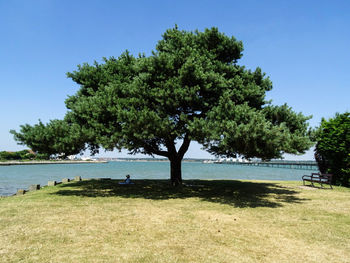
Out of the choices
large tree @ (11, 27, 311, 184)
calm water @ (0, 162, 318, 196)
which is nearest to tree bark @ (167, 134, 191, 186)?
large tree @ (11, 27, 311, 184)

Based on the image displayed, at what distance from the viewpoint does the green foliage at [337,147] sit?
20469mm

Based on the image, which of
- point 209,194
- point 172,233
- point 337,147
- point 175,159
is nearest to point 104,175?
point 175,159

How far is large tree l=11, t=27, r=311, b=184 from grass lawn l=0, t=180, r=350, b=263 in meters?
3.61

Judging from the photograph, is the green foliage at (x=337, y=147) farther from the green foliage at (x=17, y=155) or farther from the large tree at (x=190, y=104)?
the green foliage at (x=17, y=155)

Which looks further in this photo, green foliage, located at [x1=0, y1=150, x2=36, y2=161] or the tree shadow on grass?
green foliage, located at [x1=0, y1=150, x2=36, y2=161]

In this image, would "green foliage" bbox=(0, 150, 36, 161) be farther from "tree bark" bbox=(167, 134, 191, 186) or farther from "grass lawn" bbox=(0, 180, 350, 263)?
"grass lawn" bbox=(0, 180, 350, 263)

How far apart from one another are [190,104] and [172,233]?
9013 millimetres

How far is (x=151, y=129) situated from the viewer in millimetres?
13555

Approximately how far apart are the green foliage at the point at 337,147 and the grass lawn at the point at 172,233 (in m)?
11.2

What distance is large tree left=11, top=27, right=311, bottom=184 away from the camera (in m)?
12.4

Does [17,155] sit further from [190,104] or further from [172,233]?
[172,233]

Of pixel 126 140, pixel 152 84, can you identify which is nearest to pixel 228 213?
pixel 126 140

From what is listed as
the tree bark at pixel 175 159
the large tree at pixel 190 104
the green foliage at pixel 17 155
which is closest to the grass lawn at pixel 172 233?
the large tree at pixel 190 104

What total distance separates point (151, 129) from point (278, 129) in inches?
268
